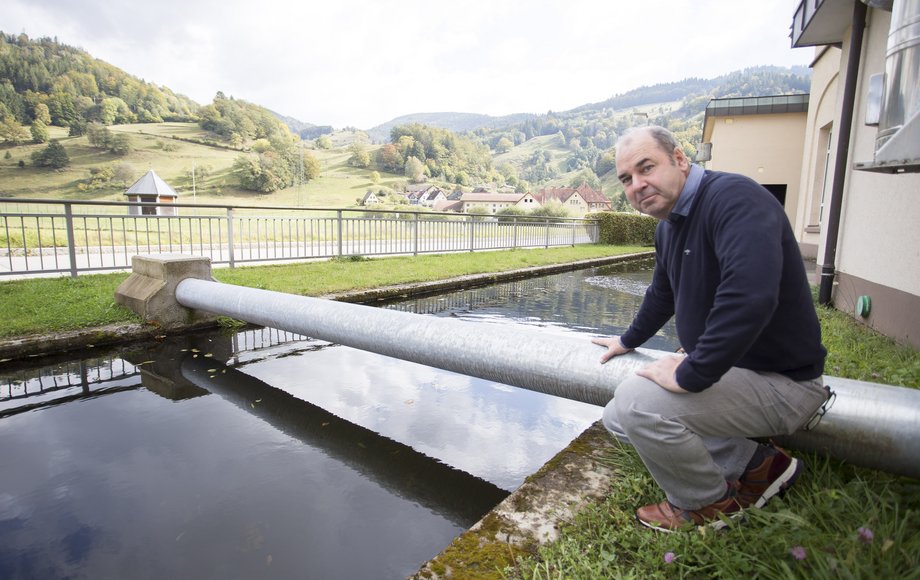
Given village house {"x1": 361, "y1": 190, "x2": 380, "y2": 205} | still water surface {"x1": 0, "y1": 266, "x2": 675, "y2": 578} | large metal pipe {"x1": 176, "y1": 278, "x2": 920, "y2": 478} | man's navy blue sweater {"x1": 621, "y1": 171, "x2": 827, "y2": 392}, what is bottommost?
still water surface {"x1": 0, "y1": 266, "x2": 675, "y2": 578}

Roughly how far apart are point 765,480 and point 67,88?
124702 mm

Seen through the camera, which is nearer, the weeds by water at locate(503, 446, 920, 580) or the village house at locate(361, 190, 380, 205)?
the weeds by water at locate(503, 446, 920, 580)

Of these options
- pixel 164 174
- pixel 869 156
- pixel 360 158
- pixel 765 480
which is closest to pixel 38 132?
pixel 164 174

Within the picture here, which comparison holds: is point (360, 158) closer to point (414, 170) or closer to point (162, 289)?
point (414, 170)

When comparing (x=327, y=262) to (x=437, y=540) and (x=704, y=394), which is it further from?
(x=704, y=394)

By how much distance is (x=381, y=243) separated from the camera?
40.6 feet

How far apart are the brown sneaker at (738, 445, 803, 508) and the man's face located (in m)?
1.04

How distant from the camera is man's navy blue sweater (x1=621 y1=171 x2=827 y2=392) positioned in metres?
1.52

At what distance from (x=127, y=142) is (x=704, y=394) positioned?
362ft

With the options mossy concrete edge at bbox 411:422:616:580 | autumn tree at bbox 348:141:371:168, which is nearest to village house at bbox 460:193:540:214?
autumn tree at bbox 348:141:371:168

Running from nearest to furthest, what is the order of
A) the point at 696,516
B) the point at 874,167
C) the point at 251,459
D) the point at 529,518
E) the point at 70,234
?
the point at 696,516 < the point at 529,518 < the point at 874,167 < the point at 251,459 < the point at 70,234

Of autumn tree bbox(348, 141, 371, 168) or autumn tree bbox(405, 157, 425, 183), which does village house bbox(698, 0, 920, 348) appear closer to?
autumn tree bbox(405, 157, 425, 183)

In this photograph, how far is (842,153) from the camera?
21.8ft

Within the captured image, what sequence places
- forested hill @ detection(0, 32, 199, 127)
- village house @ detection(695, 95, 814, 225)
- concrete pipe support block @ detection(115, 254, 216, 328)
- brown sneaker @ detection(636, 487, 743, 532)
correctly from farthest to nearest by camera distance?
forested hill @ detection(0, 32, 199, 127), village house @ detection(695, 95, 814, 225), concrete pipe support block @ detection(115, 254, 216, 328), brown sneaker @ detection(636, 487, 743, 532)
